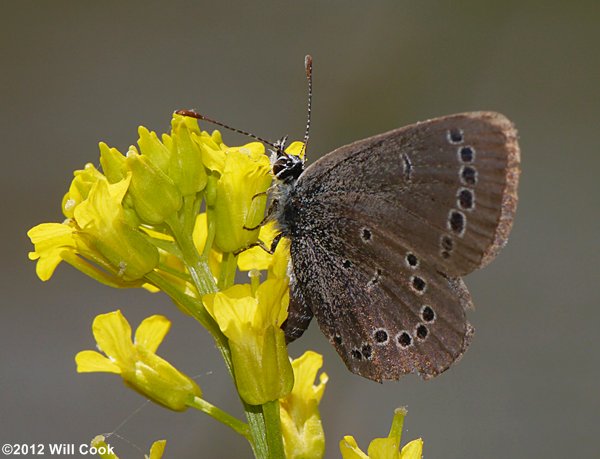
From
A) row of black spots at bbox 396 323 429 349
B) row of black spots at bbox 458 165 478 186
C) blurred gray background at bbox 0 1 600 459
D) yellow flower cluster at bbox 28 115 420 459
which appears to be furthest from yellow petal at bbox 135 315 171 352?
blurred gray background at bbox 0 1 600 459

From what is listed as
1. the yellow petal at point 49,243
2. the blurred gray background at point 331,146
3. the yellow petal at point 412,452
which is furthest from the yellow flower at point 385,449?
the blurred gray background at point 331,146

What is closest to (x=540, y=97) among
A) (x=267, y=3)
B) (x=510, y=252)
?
(x=510, y=252)

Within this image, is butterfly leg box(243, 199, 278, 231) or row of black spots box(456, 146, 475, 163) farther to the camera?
butterfly leg box(243, 199, 278, 231)

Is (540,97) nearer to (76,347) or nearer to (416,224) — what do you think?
(76,347)

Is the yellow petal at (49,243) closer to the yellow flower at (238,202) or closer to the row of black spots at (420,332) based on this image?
the yellow flower at (238,202)

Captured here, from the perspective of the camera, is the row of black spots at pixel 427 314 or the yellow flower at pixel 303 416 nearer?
the row of black spots at pixel 427 314

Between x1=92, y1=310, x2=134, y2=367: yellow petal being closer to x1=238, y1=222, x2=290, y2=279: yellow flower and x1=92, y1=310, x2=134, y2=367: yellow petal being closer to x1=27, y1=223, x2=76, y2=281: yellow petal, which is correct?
x1=27, y1=223, x2=76, y2=281: yellow petal

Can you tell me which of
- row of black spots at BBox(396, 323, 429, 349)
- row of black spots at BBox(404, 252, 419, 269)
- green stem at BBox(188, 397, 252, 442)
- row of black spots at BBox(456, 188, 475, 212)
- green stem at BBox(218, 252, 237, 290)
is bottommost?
green stem at BBox(188, 397, 252, 442)
